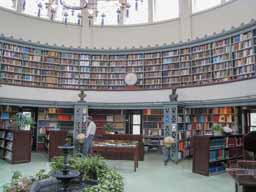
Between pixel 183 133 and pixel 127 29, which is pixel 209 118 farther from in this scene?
pixel 127 29

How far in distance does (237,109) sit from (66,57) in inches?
279

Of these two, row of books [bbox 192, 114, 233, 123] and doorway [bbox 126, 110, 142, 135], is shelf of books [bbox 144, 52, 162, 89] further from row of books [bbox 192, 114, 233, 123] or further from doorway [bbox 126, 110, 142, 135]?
row of books [bbox 192, 114, 233, 123]

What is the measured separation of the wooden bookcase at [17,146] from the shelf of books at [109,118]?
328 cm

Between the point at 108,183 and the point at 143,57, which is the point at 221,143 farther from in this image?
the point at 143,57

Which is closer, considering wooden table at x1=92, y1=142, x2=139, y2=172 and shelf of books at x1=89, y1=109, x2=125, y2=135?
wooden table at x1=92, y1=142, x2=139, y2=172

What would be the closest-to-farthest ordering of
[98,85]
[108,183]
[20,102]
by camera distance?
[108,183] → [20,102] → [98,85]

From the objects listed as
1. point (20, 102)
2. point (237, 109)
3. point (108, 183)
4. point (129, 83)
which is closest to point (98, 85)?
point (129, 83)

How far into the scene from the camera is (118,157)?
818 centimetres

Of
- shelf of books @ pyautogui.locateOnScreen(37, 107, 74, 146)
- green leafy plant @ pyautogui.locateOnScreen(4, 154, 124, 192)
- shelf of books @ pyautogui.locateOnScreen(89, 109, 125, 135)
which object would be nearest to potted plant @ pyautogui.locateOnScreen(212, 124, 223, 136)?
green leafy plant @ pyautogui.locateOnScreen(4, 154, 124, 192)

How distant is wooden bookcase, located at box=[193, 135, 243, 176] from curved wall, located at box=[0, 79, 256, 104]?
1.35 meters

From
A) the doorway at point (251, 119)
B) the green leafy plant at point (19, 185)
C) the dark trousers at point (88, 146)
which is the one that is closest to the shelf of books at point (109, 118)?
the dark trousers at point (88, 146)

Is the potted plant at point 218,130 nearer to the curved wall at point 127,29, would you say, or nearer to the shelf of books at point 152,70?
the shelf of books at point 152,70

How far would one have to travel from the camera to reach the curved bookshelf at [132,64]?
26.3 feet

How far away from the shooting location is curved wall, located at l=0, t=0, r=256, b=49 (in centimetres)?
897
